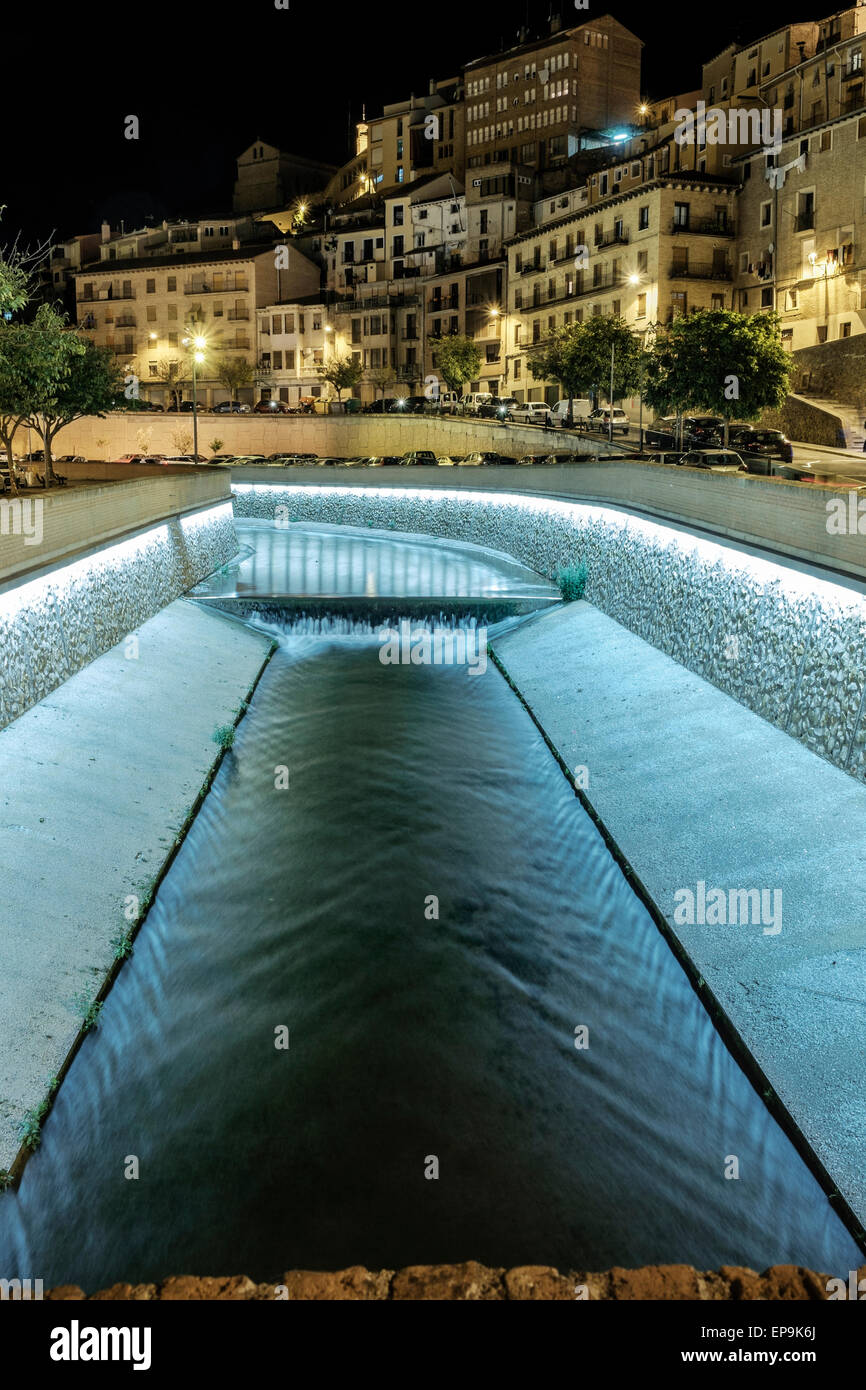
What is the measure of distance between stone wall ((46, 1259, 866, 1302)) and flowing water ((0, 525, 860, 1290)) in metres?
2.27

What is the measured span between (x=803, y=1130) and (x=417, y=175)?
94.6 metres

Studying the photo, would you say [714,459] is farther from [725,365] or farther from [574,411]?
[574,411]

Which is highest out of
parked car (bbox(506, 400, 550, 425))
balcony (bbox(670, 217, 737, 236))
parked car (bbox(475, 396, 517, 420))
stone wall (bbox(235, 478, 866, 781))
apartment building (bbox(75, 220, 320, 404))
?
apartment building (bbox(75, 220, 320, 404))

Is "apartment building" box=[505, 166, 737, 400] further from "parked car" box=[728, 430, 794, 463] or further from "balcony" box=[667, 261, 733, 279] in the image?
"parked car" box=[728, 430, 794, 463]

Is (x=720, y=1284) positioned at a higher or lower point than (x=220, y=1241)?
higher

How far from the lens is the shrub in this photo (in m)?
30.6

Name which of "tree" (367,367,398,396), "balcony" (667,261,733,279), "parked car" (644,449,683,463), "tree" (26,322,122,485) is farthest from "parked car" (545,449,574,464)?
"tree" (367,367,398,396)

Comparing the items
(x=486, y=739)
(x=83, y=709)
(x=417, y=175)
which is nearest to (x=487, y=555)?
(x=486, y=739)

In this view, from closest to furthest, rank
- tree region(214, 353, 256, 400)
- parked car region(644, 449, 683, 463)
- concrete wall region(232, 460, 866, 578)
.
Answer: concrete wall region(232, 460, 866, 578), parked car region(644, 449, 683, 463), tree region(214, 353, 256, 400)

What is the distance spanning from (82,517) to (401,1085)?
44.8ft

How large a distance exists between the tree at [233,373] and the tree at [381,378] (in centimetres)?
1031

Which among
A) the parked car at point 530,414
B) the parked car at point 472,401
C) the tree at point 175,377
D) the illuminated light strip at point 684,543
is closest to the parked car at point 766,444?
the illuminated light strip at point 684,543

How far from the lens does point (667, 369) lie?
37.9m
